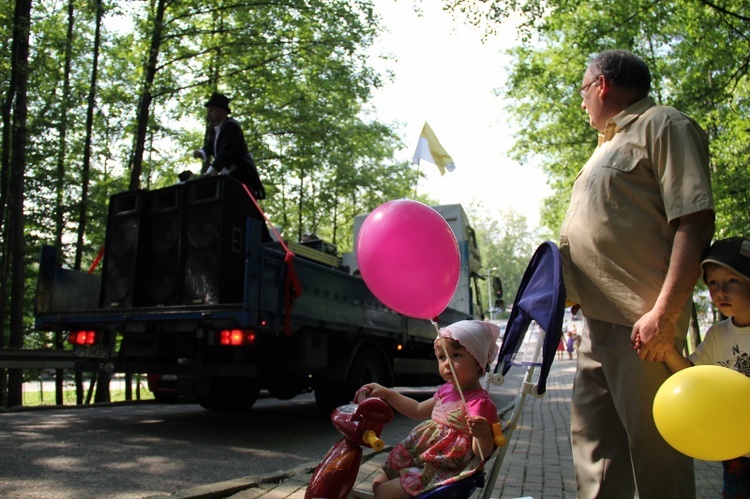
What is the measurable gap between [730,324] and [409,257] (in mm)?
1258

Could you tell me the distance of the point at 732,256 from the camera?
Result: 2.10 m

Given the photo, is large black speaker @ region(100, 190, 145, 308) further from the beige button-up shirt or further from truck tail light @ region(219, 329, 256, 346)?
the beige button-up shirt

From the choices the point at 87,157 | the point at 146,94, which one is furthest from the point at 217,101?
the point at 87,157

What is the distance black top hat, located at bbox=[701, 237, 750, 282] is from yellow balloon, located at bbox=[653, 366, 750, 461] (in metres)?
0.42

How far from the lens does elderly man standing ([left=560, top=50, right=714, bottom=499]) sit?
6.86 ft

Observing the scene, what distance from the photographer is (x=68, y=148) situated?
14.2m

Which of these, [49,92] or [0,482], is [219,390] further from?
[49,92]

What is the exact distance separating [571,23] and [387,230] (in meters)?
14.8

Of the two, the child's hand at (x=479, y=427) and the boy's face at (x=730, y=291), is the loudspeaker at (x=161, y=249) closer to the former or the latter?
the child's hand at (x=479, y=427)

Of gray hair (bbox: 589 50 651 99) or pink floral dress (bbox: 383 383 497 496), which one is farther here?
gray hair (bbox: 589 50 651 99)

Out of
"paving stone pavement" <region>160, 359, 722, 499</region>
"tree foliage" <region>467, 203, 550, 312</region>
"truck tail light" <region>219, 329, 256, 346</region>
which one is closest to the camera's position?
"paving stone pavement" <region>160, 359, 722, 499</region>

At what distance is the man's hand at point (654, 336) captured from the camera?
205 centimetres

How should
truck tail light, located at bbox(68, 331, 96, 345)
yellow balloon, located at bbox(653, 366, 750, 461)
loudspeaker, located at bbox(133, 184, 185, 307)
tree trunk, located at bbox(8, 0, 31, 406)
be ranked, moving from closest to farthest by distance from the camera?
yellow balloon, located at bbox(653, 366, 750, 461), loudspeaker, located at bbox(133, 184, 185, 307), truck tail light, located at bbox(68, 331, 96, 345), tree trunk, located at bbox(8, 0, 31, 406)

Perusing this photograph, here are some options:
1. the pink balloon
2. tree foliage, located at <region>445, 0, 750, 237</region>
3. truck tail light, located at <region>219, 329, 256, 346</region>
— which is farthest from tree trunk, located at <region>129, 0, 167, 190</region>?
the pink balloon
